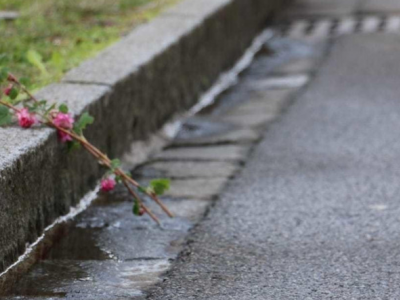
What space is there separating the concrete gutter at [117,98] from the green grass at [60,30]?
0.14 meters

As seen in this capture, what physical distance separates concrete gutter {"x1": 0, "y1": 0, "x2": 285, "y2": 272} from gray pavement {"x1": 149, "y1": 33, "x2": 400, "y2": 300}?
479 millimetres

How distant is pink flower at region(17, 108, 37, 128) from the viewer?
11.7 ft

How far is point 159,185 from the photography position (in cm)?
380

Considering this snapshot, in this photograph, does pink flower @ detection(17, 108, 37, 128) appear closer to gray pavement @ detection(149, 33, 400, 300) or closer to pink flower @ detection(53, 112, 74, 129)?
pink flower @ detection(53, 112, 74, 129)

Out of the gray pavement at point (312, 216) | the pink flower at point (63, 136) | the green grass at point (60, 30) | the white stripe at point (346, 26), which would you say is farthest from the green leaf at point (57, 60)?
the white stripe at point (346, 26)

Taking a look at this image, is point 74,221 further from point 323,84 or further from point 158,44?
point 323,84

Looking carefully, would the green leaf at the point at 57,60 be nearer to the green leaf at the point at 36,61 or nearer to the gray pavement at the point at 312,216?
the green leaf at the point at 36,61

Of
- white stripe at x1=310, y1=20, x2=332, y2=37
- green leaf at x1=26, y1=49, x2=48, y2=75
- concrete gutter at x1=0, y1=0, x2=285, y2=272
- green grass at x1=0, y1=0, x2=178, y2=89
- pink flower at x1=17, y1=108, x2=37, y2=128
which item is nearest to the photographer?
→ concrete gutter at x1=0, y1=0, x2=285, y2=272

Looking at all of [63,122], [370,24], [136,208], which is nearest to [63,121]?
[63,122]

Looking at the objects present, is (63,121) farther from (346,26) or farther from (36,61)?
(346,26)

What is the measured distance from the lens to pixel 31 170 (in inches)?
133

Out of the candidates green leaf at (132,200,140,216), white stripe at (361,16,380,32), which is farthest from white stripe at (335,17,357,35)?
green leaf at (132,200,140,216)

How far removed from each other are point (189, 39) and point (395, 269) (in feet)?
8.30

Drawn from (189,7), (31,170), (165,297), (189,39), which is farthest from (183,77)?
(165,297)
